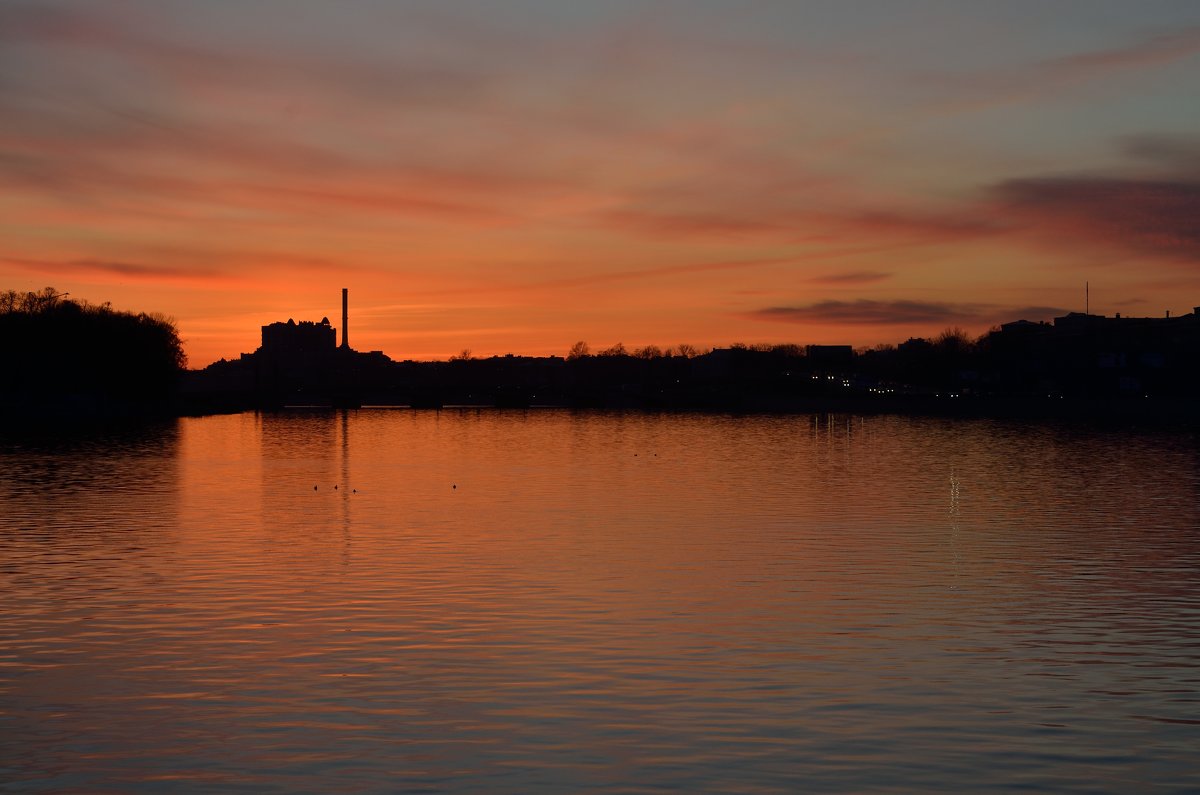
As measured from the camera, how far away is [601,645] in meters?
24.4

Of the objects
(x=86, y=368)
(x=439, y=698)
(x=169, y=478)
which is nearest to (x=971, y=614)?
(x=439, y=698)

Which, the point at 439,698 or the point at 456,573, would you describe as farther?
the point at 456,573

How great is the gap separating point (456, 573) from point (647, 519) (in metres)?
16.9

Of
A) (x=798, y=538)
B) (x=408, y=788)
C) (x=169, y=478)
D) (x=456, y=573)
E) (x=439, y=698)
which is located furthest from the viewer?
(x=169, y=478)

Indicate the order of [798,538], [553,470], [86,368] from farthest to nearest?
[86,368], [553,470], [798,538]

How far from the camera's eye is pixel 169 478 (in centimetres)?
7575

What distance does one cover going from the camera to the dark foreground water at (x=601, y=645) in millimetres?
16531

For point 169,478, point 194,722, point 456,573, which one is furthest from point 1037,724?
point 169,478

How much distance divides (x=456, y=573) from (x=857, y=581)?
1088 centimetres

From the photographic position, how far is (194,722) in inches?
733

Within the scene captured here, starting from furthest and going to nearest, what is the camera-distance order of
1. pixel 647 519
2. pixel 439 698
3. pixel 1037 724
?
pixel 647 519 < pixel 439 698 < pixel 1037 724

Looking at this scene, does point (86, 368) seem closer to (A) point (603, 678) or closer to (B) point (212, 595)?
(B) point (212, 595)

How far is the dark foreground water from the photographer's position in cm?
1653

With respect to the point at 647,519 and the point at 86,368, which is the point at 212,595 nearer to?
the point at 647,519
